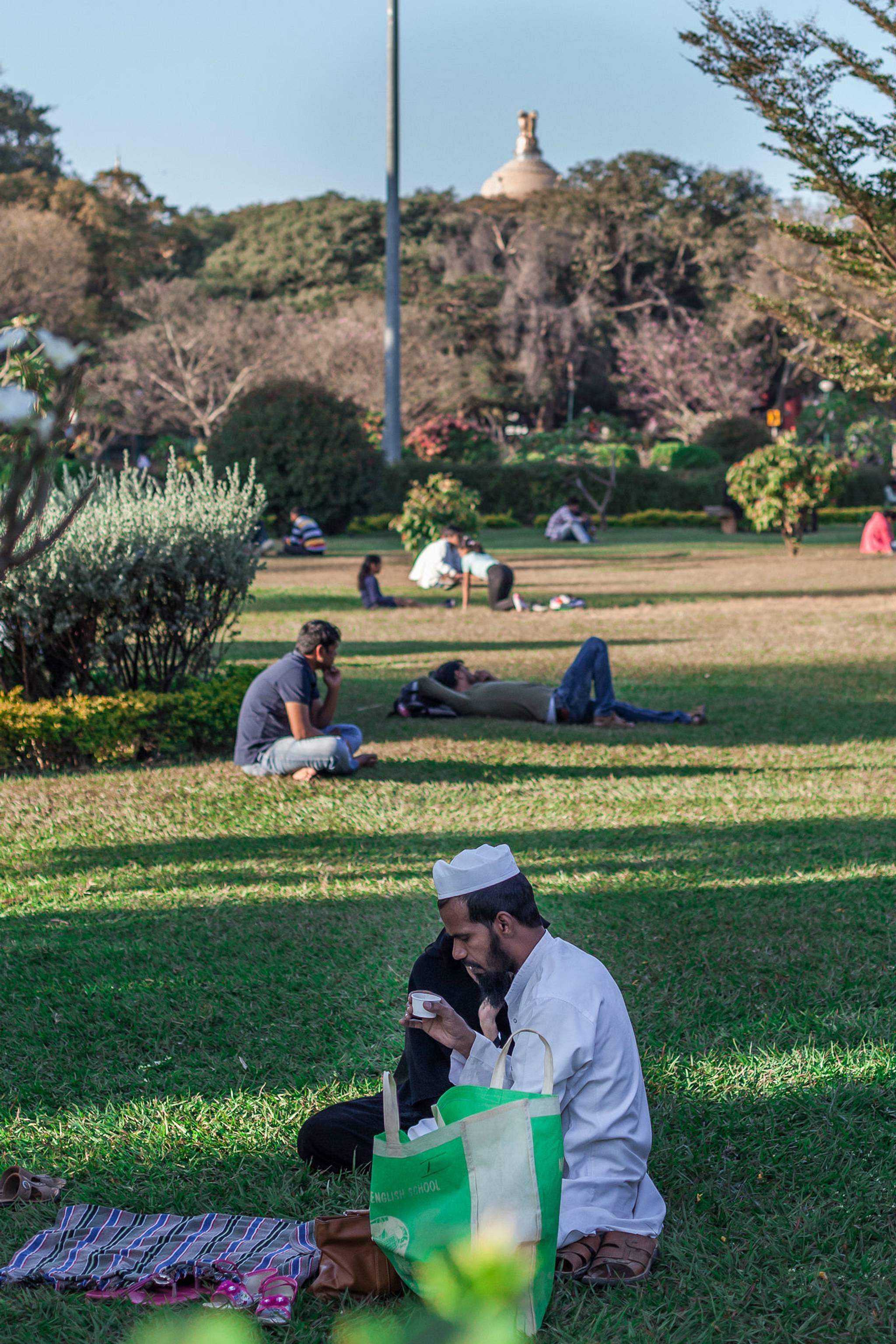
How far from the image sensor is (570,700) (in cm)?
995

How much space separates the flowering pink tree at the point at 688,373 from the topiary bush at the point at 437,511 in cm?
2508

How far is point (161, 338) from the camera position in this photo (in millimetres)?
40688

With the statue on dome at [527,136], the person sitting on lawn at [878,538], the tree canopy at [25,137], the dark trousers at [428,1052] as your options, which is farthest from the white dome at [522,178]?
the dark trousers at [428,1052]

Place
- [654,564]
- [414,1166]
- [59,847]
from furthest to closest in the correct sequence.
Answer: [654,564] < [59,847] < [414,1166]

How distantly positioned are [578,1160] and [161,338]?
40.8 metres

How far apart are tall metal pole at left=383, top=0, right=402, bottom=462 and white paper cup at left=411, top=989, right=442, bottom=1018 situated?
31965 mm

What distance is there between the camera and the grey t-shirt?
7.81 meters

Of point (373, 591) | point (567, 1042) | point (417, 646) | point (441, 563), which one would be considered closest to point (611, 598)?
point (441, 563)

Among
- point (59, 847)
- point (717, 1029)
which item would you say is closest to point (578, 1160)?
point (717, 1029)

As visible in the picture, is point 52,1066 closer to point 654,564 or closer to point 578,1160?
point 578,1160

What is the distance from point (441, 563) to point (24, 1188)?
628 inches

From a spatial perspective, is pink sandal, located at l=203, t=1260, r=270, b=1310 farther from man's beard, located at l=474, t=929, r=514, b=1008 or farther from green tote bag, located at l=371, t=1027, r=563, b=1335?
man's beard, located at l=474, t=929, r=514, b=1008

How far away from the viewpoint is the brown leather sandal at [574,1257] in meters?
2.83

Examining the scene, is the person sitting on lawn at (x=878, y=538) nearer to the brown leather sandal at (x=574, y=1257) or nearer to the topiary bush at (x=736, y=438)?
the topiary bush at (x=736, y=438)
